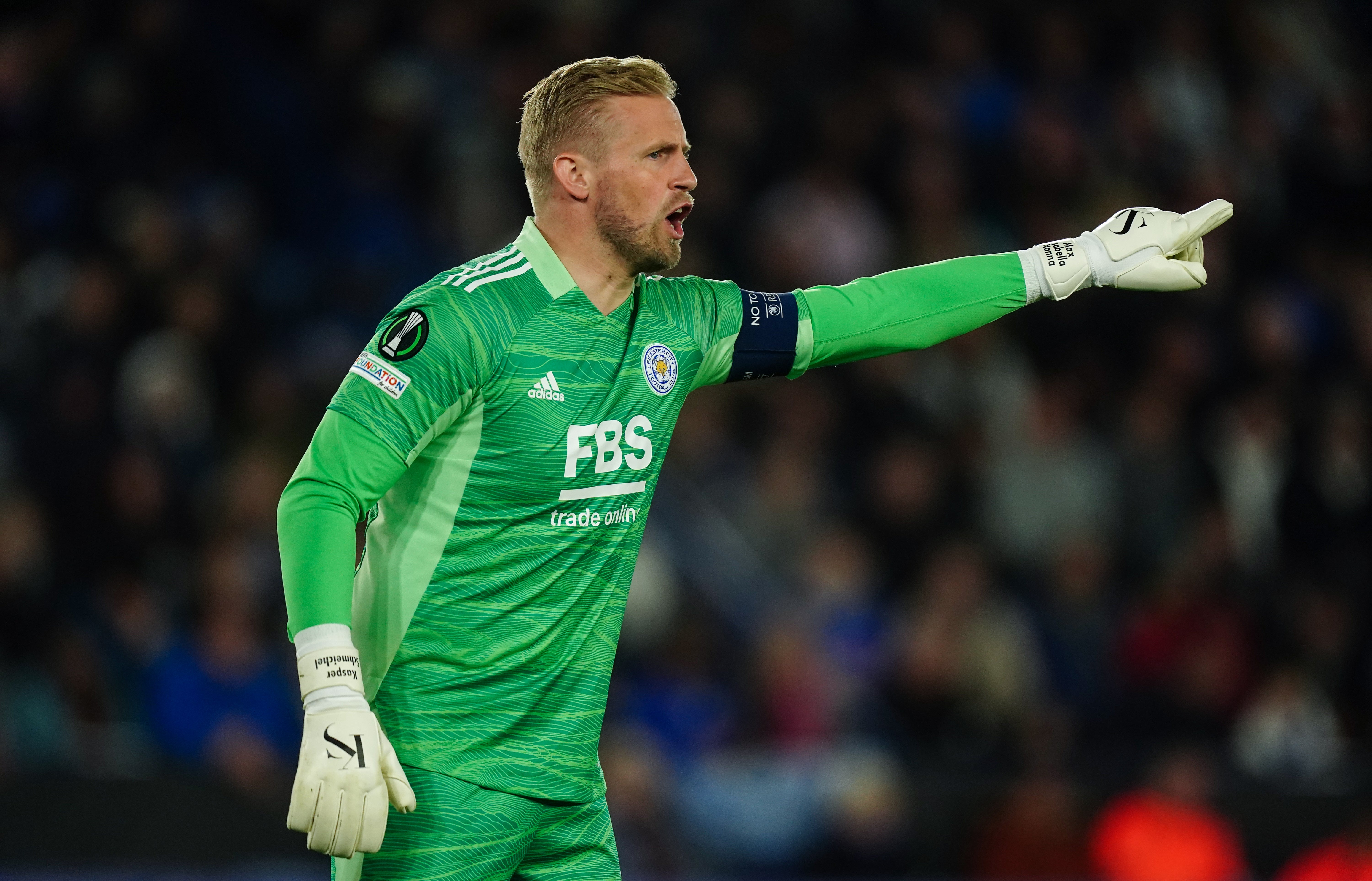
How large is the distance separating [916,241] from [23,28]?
5.73 metres

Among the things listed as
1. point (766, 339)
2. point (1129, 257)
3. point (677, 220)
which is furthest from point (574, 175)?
point (1129, 257)

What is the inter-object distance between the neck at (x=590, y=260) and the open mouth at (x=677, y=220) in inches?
5.1

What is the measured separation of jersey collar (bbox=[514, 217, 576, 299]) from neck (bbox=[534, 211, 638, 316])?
1cm

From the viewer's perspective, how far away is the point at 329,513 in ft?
10.8

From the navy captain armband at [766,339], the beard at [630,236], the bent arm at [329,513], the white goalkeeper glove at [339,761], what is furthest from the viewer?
the navy captain armband at [766,339]

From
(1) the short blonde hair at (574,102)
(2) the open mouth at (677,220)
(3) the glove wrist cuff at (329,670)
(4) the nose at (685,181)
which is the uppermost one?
(1) the short blonde hair at (574,102)

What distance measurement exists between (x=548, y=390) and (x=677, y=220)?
1.79 ft

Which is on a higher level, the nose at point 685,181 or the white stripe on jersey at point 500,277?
the nose at point 685,181

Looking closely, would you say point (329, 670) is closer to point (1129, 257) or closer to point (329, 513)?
point (329, 513)

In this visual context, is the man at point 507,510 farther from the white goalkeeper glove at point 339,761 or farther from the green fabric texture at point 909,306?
the green fabric texture at point 909,306

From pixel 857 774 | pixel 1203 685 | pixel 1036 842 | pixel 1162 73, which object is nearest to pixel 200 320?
pixel 857 774

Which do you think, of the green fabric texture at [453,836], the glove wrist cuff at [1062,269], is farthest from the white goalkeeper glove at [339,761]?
the glove wrist cuff at [1062,269]

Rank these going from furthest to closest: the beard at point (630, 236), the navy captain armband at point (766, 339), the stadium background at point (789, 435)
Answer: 1. the stadium background at point (789, 435)
2. the navy captain armband at point (766, 339)
3. the beard at point (630, 236)

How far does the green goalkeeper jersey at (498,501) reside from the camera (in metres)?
3.40
